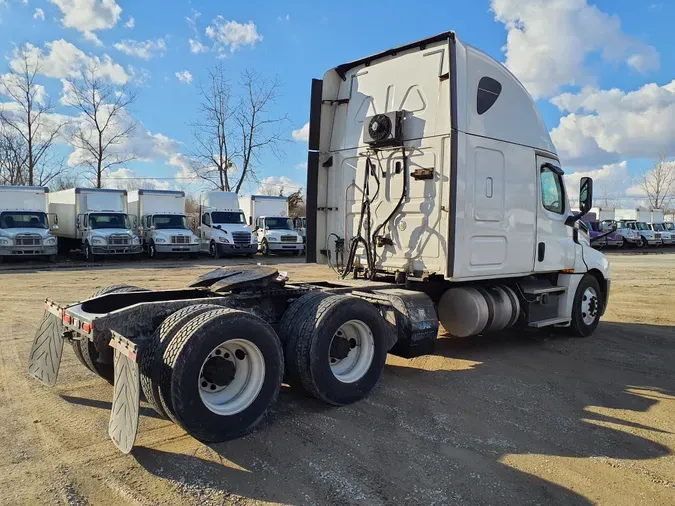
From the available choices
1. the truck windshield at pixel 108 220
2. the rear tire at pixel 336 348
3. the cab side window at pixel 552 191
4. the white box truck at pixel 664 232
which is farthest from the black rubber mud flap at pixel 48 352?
the white box truck at pixel 664 232

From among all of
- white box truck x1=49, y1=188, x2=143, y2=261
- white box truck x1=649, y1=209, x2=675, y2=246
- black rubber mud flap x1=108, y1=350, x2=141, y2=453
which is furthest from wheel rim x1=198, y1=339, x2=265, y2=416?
white box truck x1=649, y1=209, x2=675, y2=246

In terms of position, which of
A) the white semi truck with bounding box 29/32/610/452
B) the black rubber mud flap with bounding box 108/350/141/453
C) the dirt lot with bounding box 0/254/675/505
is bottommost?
the dirt lot with bounding box 0/254/675/505

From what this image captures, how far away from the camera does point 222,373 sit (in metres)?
4.05

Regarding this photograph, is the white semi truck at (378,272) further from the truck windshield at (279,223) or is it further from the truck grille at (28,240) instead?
the truck windshield at (279,223)

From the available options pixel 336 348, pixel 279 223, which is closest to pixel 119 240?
pixel 279 223

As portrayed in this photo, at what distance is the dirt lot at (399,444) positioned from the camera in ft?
11.0

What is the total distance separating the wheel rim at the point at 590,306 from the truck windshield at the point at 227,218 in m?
19.1

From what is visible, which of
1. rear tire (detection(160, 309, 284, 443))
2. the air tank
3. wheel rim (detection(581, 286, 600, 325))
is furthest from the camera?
wheel rim (detection(581, 286, 600, 325))

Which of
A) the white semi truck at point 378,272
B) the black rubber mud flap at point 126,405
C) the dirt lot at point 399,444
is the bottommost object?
the dirt lot at point 399,444

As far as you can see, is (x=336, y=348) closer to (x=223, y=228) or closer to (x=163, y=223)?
(x=223, y=228)

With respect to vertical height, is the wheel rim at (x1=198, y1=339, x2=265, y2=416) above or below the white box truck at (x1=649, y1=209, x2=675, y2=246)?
below

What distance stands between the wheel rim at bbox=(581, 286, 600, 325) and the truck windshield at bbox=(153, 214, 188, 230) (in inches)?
767

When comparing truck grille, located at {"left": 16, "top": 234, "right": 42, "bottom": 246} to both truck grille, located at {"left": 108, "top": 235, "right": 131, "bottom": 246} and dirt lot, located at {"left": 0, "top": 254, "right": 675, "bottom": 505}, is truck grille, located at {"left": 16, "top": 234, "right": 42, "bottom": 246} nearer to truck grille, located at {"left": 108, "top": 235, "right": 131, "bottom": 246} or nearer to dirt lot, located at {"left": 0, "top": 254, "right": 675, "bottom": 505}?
truck grille, located at {"left": 108, "top": 235, "right": 131, "bottom": 246}

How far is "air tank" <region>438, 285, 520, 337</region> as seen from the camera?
22.0 feet
